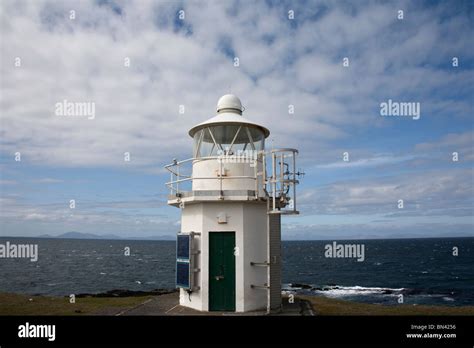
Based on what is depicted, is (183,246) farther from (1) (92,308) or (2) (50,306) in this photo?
(2) (50,306)

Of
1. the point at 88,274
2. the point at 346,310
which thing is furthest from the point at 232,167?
the point at 88,274

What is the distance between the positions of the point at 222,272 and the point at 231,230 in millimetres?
1583

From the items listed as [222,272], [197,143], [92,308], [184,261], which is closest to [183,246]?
[184,261]

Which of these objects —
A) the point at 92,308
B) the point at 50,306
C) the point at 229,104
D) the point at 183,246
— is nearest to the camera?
the point at 183,246

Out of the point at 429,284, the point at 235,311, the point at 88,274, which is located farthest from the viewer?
the point at 88,274

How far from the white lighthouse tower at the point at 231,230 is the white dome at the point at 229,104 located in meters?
0.70

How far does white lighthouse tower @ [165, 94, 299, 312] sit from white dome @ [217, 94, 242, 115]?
0.70 metres

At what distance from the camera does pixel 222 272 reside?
14.3 meters

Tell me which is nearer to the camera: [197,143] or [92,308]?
[197,143]

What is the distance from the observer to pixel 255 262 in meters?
14.4

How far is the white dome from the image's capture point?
1595 cm

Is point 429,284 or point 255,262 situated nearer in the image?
point 255,262
